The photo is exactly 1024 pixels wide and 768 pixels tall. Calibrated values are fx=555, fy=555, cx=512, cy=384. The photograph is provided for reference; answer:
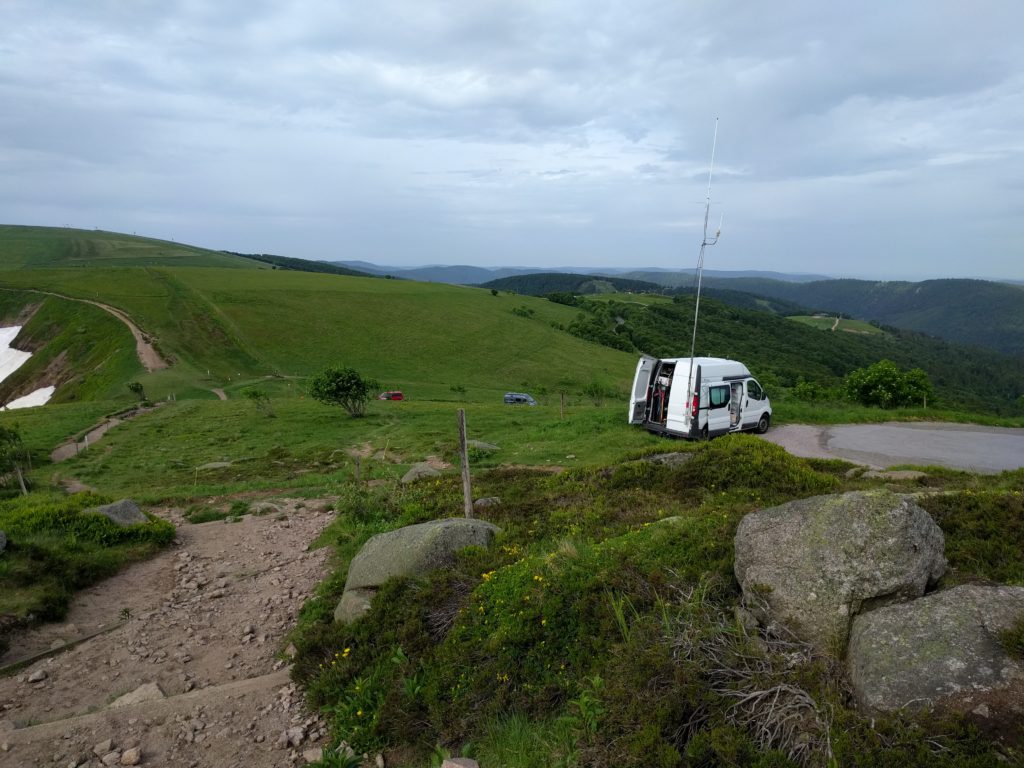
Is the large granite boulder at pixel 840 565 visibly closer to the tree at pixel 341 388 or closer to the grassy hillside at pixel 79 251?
the tree at pixel 341 388

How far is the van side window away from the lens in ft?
61.3

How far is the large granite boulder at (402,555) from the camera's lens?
8141mm

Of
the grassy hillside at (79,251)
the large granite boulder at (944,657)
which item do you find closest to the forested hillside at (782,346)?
the large granite boulder at (944,657)

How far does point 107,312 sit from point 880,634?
85201mm

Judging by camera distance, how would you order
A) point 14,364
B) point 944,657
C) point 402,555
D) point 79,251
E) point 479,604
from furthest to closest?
point 79,251
point 14,364
point 402,555
point 479,604
point 944,657

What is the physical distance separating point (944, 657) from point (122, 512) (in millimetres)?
15096

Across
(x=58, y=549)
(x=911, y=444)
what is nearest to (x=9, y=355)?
(x=58, y=549)

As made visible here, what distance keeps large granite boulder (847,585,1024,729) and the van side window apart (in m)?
14.2

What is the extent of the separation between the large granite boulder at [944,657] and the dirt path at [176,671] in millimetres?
5474

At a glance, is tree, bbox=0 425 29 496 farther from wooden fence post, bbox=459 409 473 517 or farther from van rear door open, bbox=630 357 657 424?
van rear door open, bbox=630 357 657 424

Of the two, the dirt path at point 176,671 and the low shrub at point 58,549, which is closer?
the dirt path at point 176,671

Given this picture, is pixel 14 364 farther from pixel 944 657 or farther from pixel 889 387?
pixel 944 657

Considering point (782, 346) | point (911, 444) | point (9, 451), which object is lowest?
point (782, 346)

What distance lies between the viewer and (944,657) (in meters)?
4.19
